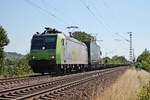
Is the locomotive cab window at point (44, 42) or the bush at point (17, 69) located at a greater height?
the locomotive cab window at point (44, 42)

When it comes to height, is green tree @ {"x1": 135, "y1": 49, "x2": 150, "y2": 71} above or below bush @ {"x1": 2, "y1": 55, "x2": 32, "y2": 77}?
above

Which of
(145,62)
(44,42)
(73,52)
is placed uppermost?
(44,42)

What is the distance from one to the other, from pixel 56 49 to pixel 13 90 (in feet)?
46.6

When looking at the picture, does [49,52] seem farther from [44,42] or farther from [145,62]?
[145,62]

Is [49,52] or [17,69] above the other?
[49,52]

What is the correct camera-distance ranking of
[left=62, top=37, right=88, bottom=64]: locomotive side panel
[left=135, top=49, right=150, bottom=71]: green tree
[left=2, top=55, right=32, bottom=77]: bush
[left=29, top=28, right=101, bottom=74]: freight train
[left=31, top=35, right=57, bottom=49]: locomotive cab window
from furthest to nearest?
[left=135, top=49, right=150, bottom=71]: green tree, [left=2, top=55, right=32, bottom=77]: bush, [left=62, top=37, right=88, bottom=64]: locomotive side panel, [left=31, top=35, right=57, bottom=49]: locomotive cab window, [left=29, top=28, right=101, bottom=74]: freight train

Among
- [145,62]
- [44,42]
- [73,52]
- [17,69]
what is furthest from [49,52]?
[145,62]

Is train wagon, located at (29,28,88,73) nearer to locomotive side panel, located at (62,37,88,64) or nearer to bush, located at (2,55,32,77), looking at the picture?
locomotive side panel, located at (62,37,88,64)

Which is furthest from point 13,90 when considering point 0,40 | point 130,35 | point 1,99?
point 130,35

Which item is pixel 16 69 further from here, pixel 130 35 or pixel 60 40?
pixel 130 35

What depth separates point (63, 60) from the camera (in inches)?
1258

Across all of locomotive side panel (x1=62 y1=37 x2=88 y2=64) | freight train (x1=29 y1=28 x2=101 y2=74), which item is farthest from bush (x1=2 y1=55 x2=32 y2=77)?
freight train (x1=29 y1=28 x2=101 y2=74)

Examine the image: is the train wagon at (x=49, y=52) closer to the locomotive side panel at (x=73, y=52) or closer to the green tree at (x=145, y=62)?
the locomotive side panel at (x=73, y=52)

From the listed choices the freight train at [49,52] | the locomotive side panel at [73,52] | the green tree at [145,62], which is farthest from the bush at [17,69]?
the green tree at [145,62]
